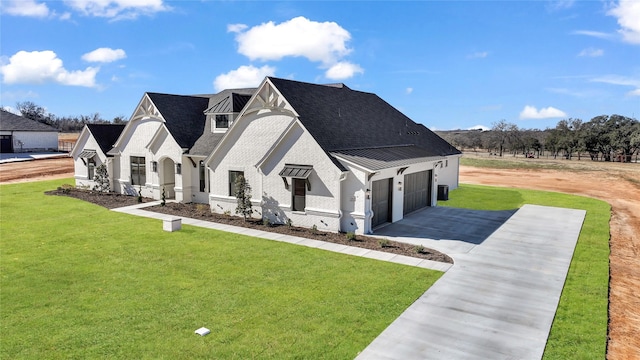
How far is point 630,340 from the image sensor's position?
934cm

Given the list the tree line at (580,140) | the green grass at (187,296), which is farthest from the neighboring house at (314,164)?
the tree line at (580,140)

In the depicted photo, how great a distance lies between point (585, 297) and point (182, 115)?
930 inches

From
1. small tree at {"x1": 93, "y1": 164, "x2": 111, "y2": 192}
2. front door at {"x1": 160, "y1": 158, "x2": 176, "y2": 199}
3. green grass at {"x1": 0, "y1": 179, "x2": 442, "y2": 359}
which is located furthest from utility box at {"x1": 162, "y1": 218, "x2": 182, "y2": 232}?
small tree at {"x1": 93, "y1": 164, "x2": 111, "y2": 192}

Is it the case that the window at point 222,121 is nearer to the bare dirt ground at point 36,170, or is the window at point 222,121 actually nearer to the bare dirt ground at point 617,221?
the bare dirt ground at point 617,221

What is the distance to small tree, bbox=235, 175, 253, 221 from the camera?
66.4ft

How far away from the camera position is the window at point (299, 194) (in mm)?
19203

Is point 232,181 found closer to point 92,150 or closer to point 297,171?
point 297,171

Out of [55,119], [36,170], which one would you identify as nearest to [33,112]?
[55,119]

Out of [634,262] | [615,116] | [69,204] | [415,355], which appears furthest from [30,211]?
[615,116]

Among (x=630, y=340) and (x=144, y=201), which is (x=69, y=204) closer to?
(x=144, y=201)

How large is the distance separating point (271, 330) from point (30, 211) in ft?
65.6

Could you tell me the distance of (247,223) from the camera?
1998 centimetres

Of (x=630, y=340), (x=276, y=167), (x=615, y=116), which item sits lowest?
(x=630, y=340)

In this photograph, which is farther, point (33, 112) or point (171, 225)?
point (33, 112)
